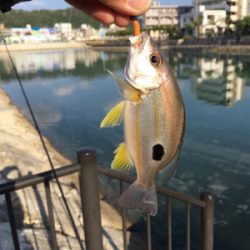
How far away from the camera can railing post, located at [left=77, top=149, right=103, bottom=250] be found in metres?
2.59

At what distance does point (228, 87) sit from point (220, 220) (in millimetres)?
17438

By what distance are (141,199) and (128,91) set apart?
434mm

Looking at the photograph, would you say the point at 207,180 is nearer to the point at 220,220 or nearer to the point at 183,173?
the point at 183,173

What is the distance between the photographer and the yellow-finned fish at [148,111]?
1.13 meters

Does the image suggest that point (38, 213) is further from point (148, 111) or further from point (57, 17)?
point (148, 111)

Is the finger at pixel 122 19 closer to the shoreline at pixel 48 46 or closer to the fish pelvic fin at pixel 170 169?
the fish pelvic fin at pixel 170 169

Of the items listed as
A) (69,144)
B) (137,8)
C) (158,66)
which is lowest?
(69,144)

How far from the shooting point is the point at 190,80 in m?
26.9

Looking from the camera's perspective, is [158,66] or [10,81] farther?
[10,81]

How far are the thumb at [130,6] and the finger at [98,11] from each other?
112mm

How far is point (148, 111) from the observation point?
1.15 metres

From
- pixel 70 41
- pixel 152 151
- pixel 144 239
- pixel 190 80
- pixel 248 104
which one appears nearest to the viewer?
pixel 152 151

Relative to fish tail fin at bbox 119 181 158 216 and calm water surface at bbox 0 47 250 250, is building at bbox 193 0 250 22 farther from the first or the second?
fish tail fin at bbox 119 181 158 216

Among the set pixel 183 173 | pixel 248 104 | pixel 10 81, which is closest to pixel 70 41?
pixel 10 81
